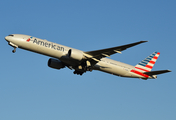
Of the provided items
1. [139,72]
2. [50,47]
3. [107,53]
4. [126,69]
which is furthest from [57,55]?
[139,72]

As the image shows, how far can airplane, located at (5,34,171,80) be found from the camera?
118 feet

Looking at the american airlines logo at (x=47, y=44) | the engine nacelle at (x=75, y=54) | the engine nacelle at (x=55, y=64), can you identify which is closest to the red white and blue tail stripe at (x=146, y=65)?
the engine nacelle at (x=75, y=54)

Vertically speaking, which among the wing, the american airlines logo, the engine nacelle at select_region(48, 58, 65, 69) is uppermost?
the american airlines logo

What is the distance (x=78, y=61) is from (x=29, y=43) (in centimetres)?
739

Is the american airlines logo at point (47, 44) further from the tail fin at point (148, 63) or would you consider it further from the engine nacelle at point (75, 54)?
the tail fin at point (148, 63)

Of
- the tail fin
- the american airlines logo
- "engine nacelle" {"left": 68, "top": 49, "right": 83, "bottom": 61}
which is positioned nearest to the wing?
"engine nacelle" {"left": 68, "top": 49, "right": 83, "bottom": 61}

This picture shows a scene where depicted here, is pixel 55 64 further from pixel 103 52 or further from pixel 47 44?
pixel 103 52

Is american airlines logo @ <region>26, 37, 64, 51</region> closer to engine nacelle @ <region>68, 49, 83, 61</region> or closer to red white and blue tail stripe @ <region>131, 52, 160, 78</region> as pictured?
engine nacelle @ <region>68, 49, 83, 61</region>

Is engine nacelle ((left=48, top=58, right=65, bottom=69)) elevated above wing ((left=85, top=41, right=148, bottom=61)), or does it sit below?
below

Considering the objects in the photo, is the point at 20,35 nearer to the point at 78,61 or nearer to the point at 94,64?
the point at 78,61

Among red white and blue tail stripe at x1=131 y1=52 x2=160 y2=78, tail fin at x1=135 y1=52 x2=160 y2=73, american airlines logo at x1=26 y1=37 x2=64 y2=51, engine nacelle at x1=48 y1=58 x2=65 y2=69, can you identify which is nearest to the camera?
american airlines logo at x1=26 y1=37 x2=64 y2=51

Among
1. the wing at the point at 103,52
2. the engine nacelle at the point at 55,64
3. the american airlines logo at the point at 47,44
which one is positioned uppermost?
the american airlines logo at the point at 47,44

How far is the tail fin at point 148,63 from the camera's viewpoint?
44.4 m

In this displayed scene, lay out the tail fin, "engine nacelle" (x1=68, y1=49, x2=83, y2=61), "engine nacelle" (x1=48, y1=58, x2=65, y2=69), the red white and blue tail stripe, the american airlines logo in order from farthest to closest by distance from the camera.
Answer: the tail fin → the red white and blue tail stripe → "engine nacelle" (x1=48, y1=58, x2=65, y2=69) → "engine nacelle" (x1=68, y1=49, x2=83, y2=61) → the american airlines logo
